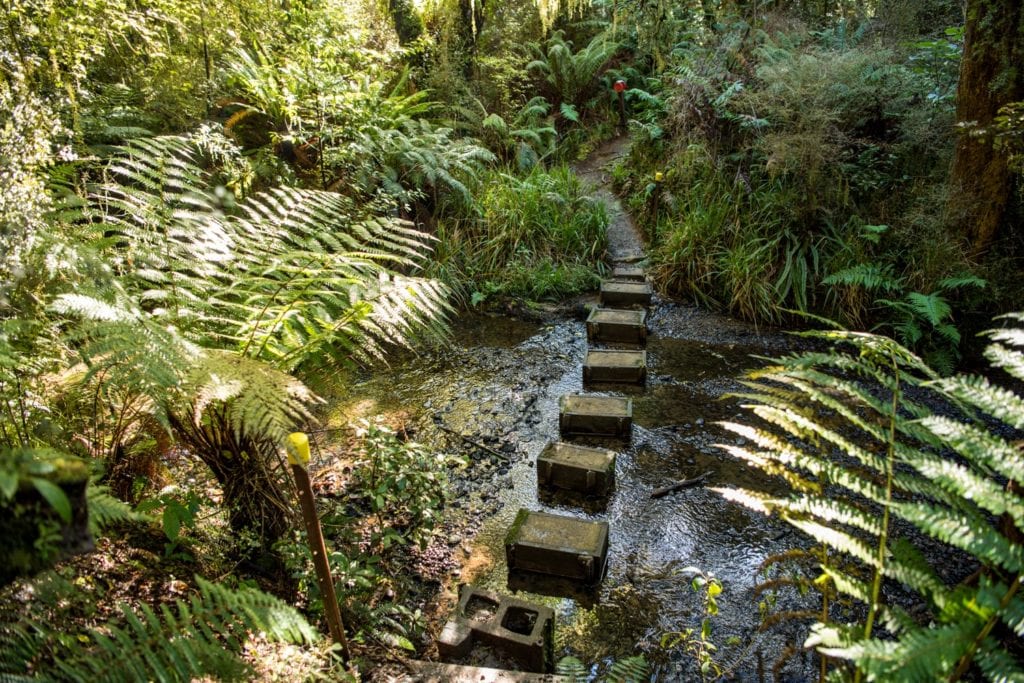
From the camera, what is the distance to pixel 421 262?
650cm

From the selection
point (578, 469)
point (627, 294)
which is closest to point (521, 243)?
point (627, 294)

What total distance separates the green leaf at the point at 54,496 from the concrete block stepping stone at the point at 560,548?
2391 mm

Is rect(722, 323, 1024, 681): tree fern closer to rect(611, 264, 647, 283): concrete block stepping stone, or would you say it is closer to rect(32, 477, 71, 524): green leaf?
rect(32, 477, 71, 524): green leaf

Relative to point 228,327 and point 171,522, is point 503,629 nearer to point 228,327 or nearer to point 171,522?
point 171,522

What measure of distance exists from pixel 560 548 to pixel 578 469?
71 centimetres

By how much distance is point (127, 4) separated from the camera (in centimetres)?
443

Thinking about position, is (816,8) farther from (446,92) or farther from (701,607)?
(701,607)

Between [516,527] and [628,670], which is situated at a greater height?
[628,670]

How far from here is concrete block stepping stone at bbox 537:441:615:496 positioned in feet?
11.5

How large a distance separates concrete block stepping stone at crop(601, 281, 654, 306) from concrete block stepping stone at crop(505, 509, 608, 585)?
3.47 metres

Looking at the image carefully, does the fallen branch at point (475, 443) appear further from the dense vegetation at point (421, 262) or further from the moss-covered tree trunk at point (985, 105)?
the moss-covered tree trunk at point (985, 105)

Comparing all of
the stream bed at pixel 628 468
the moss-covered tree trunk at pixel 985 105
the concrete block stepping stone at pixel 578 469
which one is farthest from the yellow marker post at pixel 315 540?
the moss-covered tree trunk at pixel 985 105

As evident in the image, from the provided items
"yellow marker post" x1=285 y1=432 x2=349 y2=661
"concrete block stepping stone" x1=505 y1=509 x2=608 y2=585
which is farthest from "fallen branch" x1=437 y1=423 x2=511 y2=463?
"yellow marker post" x1=285 y1=432 x2=349 y2=661

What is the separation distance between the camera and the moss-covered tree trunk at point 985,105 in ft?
15.0
